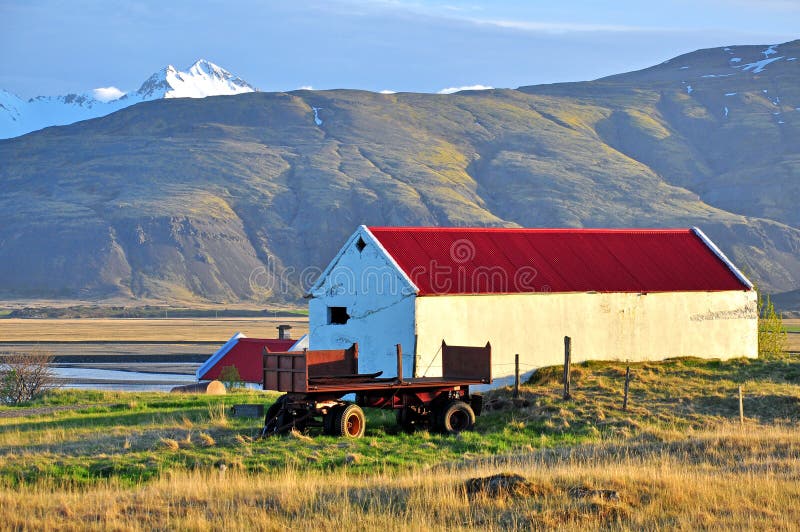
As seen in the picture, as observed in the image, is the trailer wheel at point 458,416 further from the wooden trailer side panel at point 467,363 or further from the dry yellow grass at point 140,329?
the dry yellow grass at point 140,329

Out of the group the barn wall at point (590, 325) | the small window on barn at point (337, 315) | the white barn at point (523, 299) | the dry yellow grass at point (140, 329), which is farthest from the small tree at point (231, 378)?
the dry yellow grass at point (140, 329)

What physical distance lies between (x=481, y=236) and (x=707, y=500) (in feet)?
79.5

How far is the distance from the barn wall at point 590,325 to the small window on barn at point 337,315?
12.8 ft

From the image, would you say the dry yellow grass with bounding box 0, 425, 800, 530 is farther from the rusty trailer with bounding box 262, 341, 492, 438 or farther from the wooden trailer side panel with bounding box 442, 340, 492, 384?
the wooden trailer side panel with bounding box 442, 340, 492, 384

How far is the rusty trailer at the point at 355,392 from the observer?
25.3 metres

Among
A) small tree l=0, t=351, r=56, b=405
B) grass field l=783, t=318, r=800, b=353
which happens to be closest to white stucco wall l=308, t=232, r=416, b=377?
small tree l=0, t=351, r=56, b=405

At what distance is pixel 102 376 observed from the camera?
76875 mm

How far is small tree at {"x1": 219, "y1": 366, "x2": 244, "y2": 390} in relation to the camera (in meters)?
56.4

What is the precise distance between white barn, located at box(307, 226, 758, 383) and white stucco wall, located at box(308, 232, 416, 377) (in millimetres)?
35

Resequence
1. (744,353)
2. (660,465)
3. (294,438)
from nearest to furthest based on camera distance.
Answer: (660,465), (294,438), (744,353)

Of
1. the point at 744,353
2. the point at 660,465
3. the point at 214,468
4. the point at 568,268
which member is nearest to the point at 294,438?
the point at 214,468

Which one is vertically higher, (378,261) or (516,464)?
(378,261)

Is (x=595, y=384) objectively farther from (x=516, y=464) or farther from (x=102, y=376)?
(x=102, y=376)

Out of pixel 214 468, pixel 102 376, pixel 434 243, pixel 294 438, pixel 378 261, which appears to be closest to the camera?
pixel 214 468
